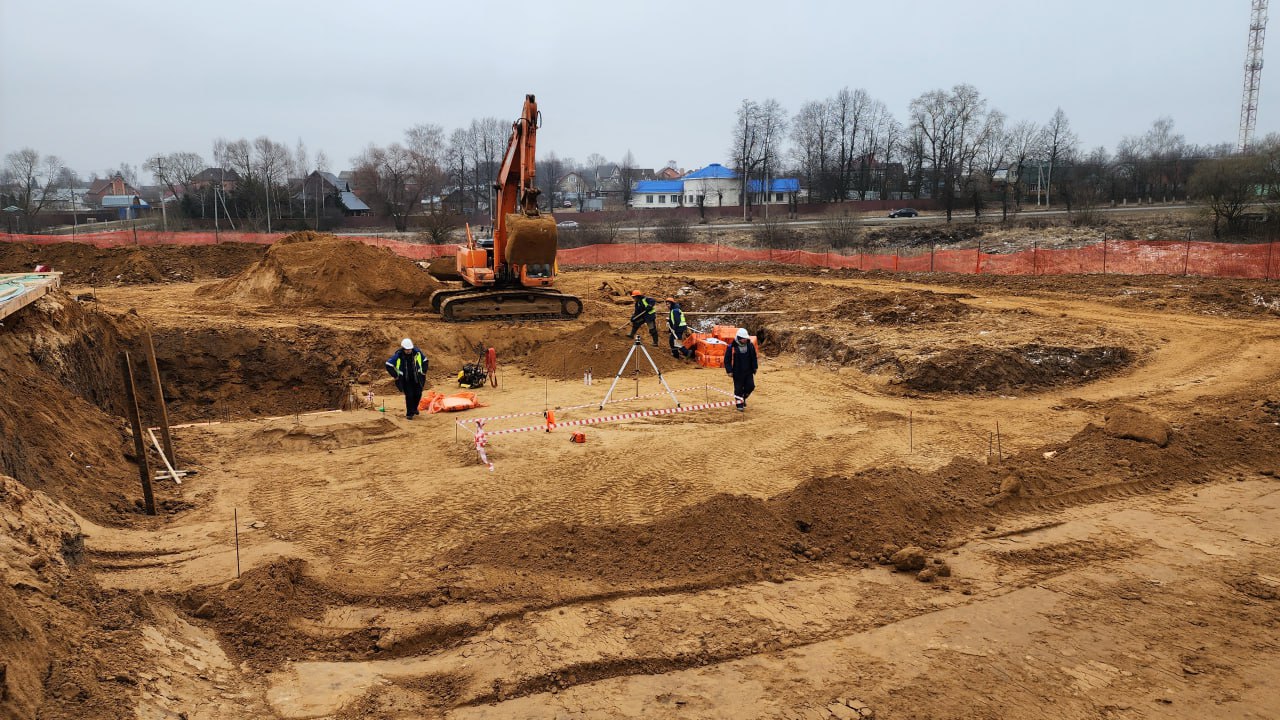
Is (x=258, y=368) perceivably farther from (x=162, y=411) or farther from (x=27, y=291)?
(x=162, y=411)

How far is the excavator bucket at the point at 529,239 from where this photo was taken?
19031 mm

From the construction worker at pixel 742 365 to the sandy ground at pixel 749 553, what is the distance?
447 millimetres

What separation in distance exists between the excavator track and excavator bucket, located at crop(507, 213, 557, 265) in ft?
4.53

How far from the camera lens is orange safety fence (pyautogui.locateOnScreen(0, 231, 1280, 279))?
24.9 metres

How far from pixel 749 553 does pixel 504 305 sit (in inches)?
562

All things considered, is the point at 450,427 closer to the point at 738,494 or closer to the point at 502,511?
the point at 502,511

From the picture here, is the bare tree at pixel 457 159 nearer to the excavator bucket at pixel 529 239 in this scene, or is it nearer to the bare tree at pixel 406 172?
the bare tree at pixel 406 172

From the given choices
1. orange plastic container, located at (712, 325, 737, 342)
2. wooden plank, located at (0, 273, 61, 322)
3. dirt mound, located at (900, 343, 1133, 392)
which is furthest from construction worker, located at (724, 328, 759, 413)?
wooden plank, located at (0, 273, 61, 322)

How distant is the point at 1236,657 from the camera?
593cm

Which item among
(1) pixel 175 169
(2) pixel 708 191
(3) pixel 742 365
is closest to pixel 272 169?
(1) pixel 175 169

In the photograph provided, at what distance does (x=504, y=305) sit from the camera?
67.9ft

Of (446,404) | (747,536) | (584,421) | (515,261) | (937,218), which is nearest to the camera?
(747,536)

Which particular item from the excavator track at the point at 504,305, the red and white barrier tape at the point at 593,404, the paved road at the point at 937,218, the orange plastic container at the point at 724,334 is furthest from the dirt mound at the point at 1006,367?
the paved road at the point at 937,218

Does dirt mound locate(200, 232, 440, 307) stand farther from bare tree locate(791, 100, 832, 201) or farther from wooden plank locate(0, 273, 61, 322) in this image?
bare tree locate(791, 100, 832, 201)
